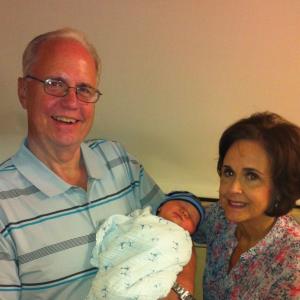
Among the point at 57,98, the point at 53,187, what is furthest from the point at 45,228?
the point at 57,98

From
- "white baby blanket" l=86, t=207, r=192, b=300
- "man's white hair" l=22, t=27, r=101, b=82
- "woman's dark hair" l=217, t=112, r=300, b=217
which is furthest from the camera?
"man's white hair" l=22, t=27, r=101, b=82

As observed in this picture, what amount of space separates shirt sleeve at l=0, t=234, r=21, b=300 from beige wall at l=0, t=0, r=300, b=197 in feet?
2.48

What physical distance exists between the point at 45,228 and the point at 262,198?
27.3 inches

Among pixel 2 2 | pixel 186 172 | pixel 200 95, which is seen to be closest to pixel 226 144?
pixel 200 95

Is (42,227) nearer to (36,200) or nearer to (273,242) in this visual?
(36,200)

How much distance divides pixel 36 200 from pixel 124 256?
0.34 metres

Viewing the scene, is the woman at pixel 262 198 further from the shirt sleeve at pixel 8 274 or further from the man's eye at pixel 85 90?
the shirt sleeve at pixel 8 274

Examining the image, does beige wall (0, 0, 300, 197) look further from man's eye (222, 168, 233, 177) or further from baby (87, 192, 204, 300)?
baby (87, 192, 204, 300)

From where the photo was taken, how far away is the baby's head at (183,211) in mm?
1325

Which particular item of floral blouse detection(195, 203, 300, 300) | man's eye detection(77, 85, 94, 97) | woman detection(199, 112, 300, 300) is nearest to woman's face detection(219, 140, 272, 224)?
woman detection(199, 112, 300, 300)

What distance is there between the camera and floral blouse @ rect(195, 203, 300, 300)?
111 centimetres

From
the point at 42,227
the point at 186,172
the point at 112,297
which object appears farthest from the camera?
the point at 186,172

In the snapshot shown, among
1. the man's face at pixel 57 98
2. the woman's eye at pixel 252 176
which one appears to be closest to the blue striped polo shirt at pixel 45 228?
the man's face at pixel 57 98

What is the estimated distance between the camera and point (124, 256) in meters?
1.16
